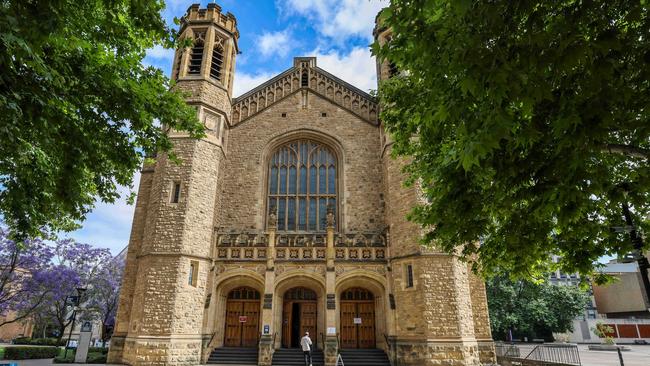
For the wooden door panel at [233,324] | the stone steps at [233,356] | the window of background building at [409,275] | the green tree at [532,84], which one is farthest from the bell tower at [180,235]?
the green tree at [532,84]

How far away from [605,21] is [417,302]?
42.4ft

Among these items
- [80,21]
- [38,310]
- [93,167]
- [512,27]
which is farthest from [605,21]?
[38,310]

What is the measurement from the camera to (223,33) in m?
20.8

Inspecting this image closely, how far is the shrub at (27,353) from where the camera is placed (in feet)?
65.6

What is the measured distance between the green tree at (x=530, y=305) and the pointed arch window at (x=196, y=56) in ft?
88.6

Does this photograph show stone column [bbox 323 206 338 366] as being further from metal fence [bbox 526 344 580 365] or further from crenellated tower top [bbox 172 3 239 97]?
crenellated tower top [bbox 172 3 239 97]

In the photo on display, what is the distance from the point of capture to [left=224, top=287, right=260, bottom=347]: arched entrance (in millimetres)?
17344

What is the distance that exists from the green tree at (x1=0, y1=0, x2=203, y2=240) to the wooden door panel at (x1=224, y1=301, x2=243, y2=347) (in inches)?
395

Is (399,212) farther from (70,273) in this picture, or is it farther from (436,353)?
(70,273)

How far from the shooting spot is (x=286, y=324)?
1795 cm

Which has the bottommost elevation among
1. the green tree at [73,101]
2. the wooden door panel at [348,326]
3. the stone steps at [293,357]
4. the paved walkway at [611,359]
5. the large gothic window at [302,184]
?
the paved walkway at [611,359]

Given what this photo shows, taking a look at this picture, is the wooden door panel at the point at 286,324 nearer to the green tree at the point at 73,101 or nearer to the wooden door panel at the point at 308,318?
the wooden door panel at the point at 308,318

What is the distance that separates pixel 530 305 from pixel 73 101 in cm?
3600

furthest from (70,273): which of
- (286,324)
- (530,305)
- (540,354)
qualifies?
(530,305)
